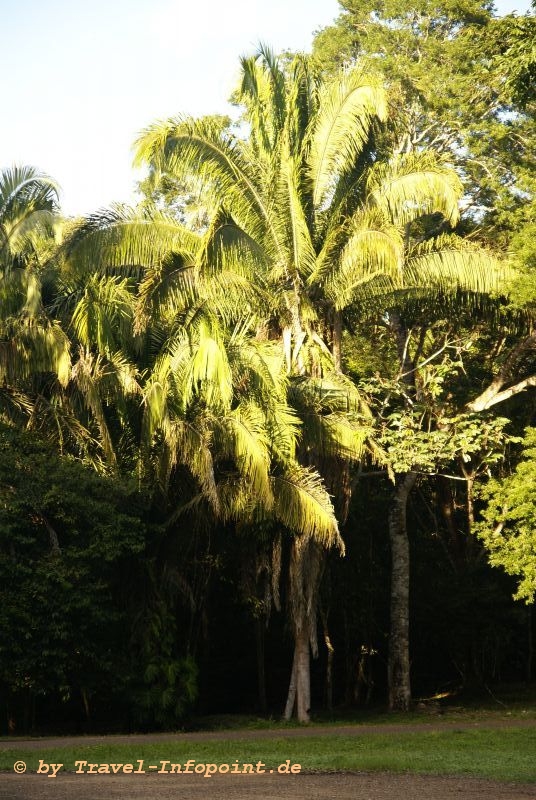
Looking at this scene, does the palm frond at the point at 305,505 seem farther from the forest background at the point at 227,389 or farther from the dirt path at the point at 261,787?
the dirt path at the point at 261,787

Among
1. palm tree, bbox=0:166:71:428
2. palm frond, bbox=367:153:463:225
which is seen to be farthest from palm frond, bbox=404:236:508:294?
palm tree, bbox=0:166:71:428

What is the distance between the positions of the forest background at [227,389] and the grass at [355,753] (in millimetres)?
3329

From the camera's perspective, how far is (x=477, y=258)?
21.1 m

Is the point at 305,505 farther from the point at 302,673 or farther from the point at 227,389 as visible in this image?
the point at 302,673

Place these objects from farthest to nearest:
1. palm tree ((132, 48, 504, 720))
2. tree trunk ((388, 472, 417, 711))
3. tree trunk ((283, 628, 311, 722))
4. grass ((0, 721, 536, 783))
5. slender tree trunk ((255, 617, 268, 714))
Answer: slender tree trunk ((255, 617, 268, 714))
tree trunk ((388, 472, 417, 711))
tree trunk ((283, 628, 311, 722))
palm tree ((132, 48, 504, 720))
grass ((0, 721, 536, 783))

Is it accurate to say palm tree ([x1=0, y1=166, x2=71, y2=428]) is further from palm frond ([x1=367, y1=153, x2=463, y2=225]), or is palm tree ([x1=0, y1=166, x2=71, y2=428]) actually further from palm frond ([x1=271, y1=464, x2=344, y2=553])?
palm frond ([x1=367, y1=153, x2=463, y2=225])

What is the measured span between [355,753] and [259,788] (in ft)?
11.8

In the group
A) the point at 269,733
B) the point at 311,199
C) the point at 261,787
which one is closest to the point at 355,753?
the point at 261,787

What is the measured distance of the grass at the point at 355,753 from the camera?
12078 mm

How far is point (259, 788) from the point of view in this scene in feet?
34.0

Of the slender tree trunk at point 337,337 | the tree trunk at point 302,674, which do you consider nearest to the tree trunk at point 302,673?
the tree trunk at point 302,674

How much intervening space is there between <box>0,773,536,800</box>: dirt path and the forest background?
6.29 m

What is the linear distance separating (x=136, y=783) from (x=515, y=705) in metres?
15.9

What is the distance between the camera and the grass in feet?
39.6
